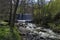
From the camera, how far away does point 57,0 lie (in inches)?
819

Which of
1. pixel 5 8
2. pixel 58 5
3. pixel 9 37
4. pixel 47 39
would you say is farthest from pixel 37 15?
pixel 9 37

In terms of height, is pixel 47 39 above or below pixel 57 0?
below

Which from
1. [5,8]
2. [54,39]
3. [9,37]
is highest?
[5,8]

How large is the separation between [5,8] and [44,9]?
12765mm

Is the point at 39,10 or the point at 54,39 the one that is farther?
the point at 39,10

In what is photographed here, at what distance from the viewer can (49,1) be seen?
71.9 feet

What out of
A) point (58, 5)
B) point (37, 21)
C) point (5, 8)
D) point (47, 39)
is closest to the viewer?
point (5, 8)

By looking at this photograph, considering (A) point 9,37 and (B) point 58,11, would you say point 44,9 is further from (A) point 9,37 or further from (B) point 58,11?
(A) point 9,37

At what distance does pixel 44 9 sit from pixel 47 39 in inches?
399

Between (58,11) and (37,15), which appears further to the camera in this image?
(37,15)

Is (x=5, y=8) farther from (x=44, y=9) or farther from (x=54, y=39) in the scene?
(x=44, y=9)

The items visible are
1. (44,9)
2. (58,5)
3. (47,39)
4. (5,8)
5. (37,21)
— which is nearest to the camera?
(5,8)

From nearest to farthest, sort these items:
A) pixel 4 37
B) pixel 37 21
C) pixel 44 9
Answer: pixel 4 37
pixel 44 9
pixel 37 21

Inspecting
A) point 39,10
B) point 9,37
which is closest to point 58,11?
point 39,10
